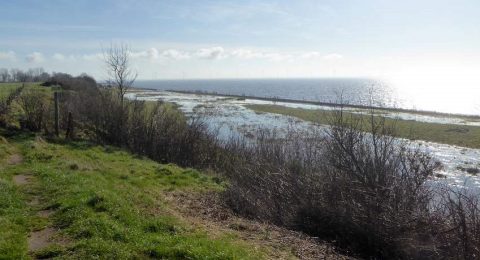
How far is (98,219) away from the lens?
853cm

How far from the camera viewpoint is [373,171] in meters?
13.5

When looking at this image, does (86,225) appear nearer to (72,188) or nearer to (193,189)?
(72,188)

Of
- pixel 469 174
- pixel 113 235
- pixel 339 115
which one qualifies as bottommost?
pixel 469 174

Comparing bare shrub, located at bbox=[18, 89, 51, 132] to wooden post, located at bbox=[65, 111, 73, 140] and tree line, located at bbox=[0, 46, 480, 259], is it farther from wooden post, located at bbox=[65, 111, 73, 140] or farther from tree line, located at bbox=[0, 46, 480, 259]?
tree line, located at bbox=[0, 46, 480, 259]

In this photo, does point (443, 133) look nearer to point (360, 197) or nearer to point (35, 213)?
point (360, 197)

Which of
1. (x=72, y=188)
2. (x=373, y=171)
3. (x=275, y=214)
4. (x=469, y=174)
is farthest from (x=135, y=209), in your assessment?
(x=469, y=174)

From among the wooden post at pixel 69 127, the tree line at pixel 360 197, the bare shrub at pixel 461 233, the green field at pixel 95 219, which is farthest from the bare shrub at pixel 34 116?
the bare shrub at pixel 461 233

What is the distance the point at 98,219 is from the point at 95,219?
0.19 feet

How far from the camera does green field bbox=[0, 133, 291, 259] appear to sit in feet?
24.0

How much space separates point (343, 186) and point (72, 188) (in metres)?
8.08

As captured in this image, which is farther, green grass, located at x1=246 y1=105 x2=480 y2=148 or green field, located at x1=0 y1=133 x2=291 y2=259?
green grass, located at x1=246 y1=105 x2=480 y2=148

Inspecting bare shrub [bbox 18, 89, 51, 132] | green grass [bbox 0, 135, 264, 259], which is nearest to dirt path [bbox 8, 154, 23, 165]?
green grass [bbox 0, 135, 264, 259]

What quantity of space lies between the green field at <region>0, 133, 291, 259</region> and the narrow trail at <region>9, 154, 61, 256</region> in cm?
2

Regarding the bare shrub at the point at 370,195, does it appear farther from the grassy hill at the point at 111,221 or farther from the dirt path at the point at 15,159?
the dirt path at the point at 15,159
